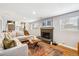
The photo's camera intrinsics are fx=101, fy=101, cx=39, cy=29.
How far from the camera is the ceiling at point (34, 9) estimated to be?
1866 millimetres

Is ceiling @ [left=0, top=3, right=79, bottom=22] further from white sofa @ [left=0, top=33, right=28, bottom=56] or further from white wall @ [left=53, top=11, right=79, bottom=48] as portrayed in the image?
white sofa @ [left=0, top=33, right=28, bottom=56]

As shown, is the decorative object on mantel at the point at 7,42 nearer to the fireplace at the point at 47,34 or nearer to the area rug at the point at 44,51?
the area rug at the point at 44,51

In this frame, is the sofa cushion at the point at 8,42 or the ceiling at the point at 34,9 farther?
the ceiling at the point at 34,9

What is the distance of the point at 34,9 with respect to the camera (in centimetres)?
191

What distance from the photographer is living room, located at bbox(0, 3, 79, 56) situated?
1.87m

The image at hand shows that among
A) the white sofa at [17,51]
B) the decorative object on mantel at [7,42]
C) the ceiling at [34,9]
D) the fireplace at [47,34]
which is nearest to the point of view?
the white sofa at [17,51]

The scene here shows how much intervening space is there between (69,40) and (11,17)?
1.19 m

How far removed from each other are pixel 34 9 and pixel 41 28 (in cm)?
40

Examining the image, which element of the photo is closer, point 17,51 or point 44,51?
point 17,51

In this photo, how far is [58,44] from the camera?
1990 mm

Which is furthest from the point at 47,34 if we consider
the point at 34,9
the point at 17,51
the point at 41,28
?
the point at 17,51

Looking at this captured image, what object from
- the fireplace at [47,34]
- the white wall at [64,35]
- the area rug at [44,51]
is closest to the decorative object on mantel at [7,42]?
the area rug at [44,51]

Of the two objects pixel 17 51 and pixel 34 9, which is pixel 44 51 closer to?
pixel 17 51

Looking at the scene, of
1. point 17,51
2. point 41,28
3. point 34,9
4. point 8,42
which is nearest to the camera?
point 17,51
